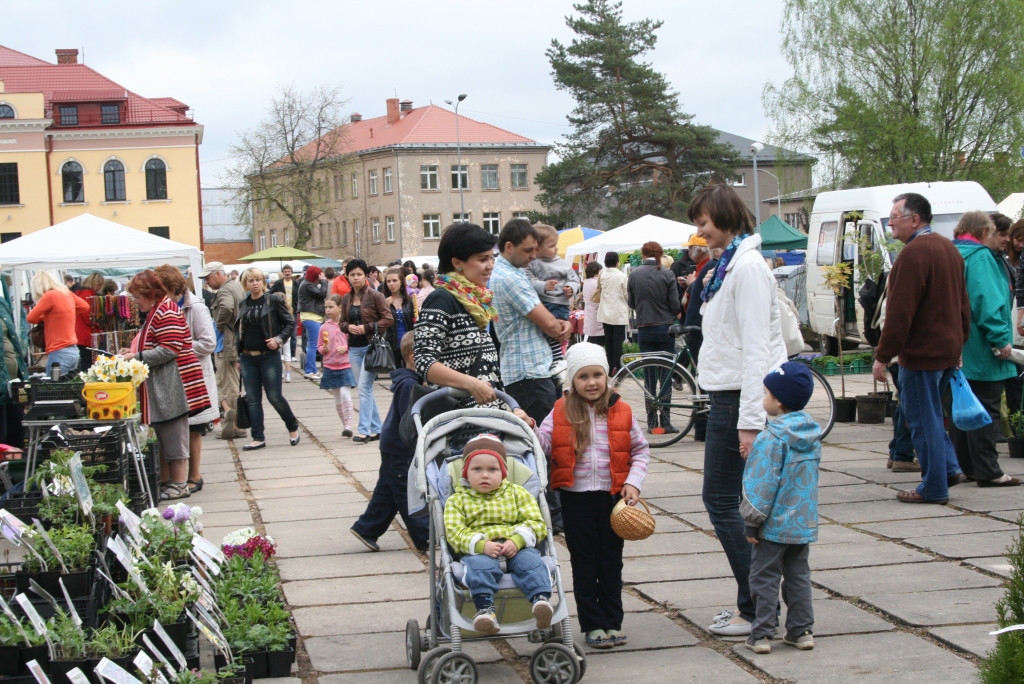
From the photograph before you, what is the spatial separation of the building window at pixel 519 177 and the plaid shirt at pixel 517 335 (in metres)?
69.9

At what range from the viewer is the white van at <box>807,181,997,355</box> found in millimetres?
17625

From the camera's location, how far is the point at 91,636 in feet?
13.9

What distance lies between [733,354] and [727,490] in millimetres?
603

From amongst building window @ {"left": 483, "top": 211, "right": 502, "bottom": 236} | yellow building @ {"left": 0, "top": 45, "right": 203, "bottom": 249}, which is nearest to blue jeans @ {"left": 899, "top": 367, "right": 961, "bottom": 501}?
yellow building @ {"left": 0, "top": 45, "right": 203, "bottom": 249}

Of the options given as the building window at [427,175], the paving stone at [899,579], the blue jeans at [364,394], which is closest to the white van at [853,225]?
the blue jeans at [364,394]

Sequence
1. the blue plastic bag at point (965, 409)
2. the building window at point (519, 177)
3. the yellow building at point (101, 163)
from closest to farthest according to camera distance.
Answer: the blue plastic bag at point (965, 409)
the yellow building at point (101, 163)
the building window at point (519, 177)

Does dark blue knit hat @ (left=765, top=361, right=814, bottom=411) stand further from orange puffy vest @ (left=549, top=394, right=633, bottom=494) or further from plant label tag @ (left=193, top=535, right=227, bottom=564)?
plant label tag @ (left=193, top=535, right=227, bottom=564)

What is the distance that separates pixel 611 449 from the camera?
4.72 metres

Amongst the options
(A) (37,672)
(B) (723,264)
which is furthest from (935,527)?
(A) (37,672)

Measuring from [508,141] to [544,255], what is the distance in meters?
67.8

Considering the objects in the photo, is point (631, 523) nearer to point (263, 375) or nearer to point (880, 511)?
point (880, 511)

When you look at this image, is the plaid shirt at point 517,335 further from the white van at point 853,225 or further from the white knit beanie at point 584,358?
the white van at point 853,225

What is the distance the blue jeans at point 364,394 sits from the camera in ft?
38.1

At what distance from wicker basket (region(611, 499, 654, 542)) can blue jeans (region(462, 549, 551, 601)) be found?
1.49ft
